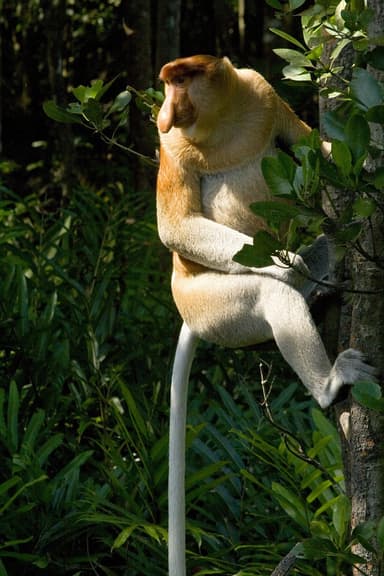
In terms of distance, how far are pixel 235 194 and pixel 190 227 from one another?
13 centimetres

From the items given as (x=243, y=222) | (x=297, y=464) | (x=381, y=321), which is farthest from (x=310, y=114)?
(x=381, y=321)

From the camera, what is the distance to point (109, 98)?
8.67 meters

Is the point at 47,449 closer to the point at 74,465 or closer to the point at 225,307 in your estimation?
the point at 74,465

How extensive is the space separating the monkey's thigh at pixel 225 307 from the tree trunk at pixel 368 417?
30cm

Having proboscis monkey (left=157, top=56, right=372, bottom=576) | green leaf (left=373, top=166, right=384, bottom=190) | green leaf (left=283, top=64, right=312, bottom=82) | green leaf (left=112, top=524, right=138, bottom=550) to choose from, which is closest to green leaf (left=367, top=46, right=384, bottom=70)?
green leaf (left=373, top=166, right=384, bottom=190)

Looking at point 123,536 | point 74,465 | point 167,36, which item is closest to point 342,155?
point 123,536

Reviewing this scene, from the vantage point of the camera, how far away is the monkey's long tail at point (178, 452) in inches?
94.0

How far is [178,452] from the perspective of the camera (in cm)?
238

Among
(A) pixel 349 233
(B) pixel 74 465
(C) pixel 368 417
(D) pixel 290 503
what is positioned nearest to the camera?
(A) pixel 349 233

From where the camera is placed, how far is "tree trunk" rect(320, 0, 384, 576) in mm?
1871

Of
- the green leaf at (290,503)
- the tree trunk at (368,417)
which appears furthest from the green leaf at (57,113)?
the green leaf at (290,503)

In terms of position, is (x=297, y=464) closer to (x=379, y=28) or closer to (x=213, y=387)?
(x=213, y=387)

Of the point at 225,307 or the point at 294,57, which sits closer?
the point at 294,57

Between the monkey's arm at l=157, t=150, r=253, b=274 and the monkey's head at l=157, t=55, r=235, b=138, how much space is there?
15 cm
